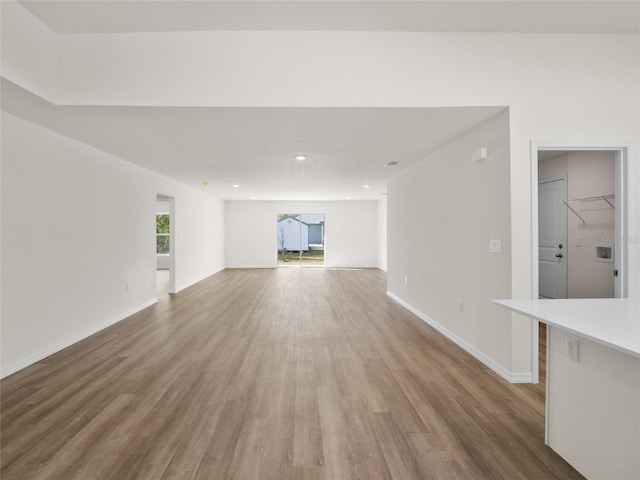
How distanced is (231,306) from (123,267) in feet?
5.65

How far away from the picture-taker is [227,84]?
8.68ft

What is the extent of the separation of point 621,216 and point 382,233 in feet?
25.1

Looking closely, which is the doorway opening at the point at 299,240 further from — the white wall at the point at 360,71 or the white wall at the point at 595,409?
the white wall at the point at 595,409

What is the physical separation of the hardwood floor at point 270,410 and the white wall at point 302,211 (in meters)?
6.73

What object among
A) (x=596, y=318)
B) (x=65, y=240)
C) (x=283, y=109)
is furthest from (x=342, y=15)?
(x=65, y=240)

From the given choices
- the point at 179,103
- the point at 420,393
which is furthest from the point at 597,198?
the point at 179,103

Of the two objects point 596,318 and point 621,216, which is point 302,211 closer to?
point 621,216

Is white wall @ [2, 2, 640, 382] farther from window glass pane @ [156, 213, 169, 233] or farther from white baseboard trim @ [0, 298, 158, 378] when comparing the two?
window glass pane @ [156, 213, 169, 233]

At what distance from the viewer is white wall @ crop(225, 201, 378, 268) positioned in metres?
10.8

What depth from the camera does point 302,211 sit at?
10.8m

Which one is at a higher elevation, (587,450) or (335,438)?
(587,450)

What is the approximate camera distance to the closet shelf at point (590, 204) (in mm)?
4414

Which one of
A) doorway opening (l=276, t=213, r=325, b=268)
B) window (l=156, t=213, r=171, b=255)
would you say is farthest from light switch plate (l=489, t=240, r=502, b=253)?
window (l=156, t=213, r=171, b=255)

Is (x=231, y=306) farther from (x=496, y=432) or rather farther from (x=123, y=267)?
(x=496, y=432)
